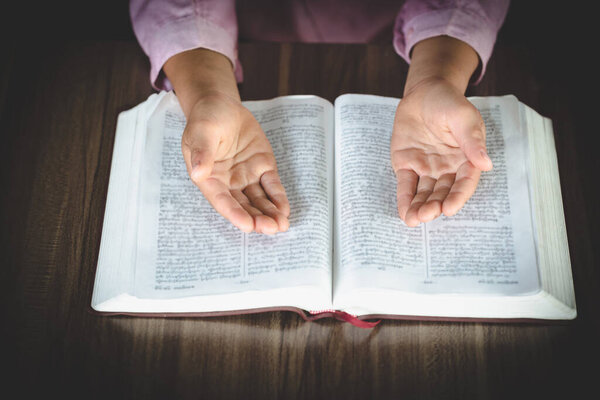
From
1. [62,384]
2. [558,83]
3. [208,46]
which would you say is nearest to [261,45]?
[208,46]

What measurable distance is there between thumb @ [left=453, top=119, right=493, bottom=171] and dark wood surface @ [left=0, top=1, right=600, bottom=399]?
0.70 ft

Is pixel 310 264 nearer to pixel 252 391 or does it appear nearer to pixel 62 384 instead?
pixel 252 391

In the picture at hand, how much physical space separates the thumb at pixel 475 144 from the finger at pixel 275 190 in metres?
0.28

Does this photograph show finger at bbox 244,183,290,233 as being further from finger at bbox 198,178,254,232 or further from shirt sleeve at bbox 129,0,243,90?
shirt sleeve at bbox 129,0,243,90

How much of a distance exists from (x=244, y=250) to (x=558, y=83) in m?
0.68

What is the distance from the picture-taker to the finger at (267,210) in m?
0.68

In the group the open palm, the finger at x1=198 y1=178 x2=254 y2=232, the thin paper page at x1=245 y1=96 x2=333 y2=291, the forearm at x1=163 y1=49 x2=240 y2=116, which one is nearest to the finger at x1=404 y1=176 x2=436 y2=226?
the open palm

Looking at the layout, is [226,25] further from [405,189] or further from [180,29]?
[405,189]

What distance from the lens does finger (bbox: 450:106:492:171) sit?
67cm

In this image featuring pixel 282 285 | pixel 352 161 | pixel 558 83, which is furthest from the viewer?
pixel 558 83

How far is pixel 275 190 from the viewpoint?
0.72m

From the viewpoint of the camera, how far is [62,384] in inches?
26.4

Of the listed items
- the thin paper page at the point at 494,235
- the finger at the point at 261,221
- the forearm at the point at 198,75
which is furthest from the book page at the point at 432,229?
the forearm at the point at 198,75

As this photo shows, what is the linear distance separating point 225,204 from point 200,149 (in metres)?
0.09
